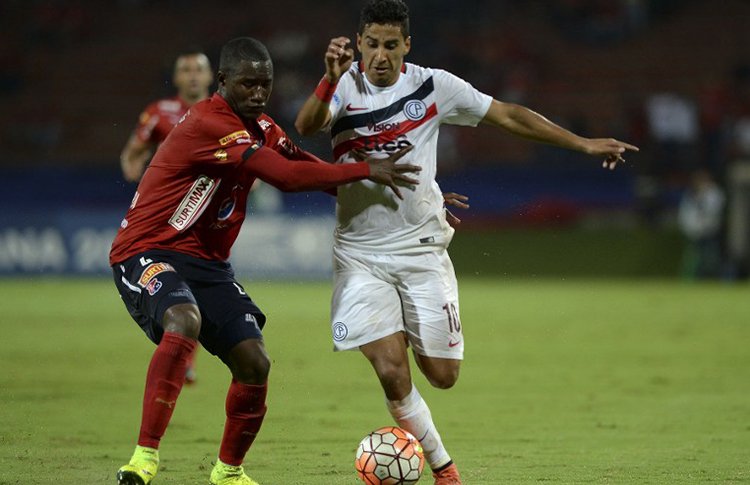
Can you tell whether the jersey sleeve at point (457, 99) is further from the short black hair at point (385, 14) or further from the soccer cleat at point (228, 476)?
the soccer cleat at point (228, 476)

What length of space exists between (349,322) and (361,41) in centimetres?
150

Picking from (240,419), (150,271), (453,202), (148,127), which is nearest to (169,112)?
(148,127)

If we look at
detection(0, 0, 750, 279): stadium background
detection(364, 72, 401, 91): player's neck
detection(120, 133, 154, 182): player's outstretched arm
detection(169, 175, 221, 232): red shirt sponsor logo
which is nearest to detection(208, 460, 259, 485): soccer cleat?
detection(169, 175, 221, 232): red shirt sponsor logo

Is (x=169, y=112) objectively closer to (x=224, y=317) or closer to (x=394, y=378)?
(x=224, y=317)

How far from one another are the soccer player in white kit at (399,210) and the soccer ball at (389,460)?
0.26 meters

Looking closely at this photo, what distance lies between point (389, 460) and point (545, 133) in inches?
76.6

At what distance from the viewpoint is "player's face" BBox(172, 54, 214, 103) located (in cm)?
976

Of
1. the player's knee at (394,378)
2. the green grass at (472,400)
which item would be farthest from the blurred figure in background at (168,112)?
the player's knee at (394,378)

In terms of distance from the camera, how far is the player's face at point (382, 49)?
609 centimetres

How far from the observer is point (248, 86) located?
5.84m

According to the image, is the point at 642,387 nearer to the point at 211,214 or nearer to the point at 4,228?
the point at 211,214

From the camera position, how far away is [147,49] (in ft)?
97.3

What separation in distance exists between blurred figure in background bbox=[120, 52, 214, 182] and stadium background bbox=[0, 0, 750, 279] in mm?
10374

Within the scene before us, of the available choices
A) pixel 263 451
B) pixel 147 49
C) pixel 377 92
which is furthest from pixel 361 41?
pixel 147 49
